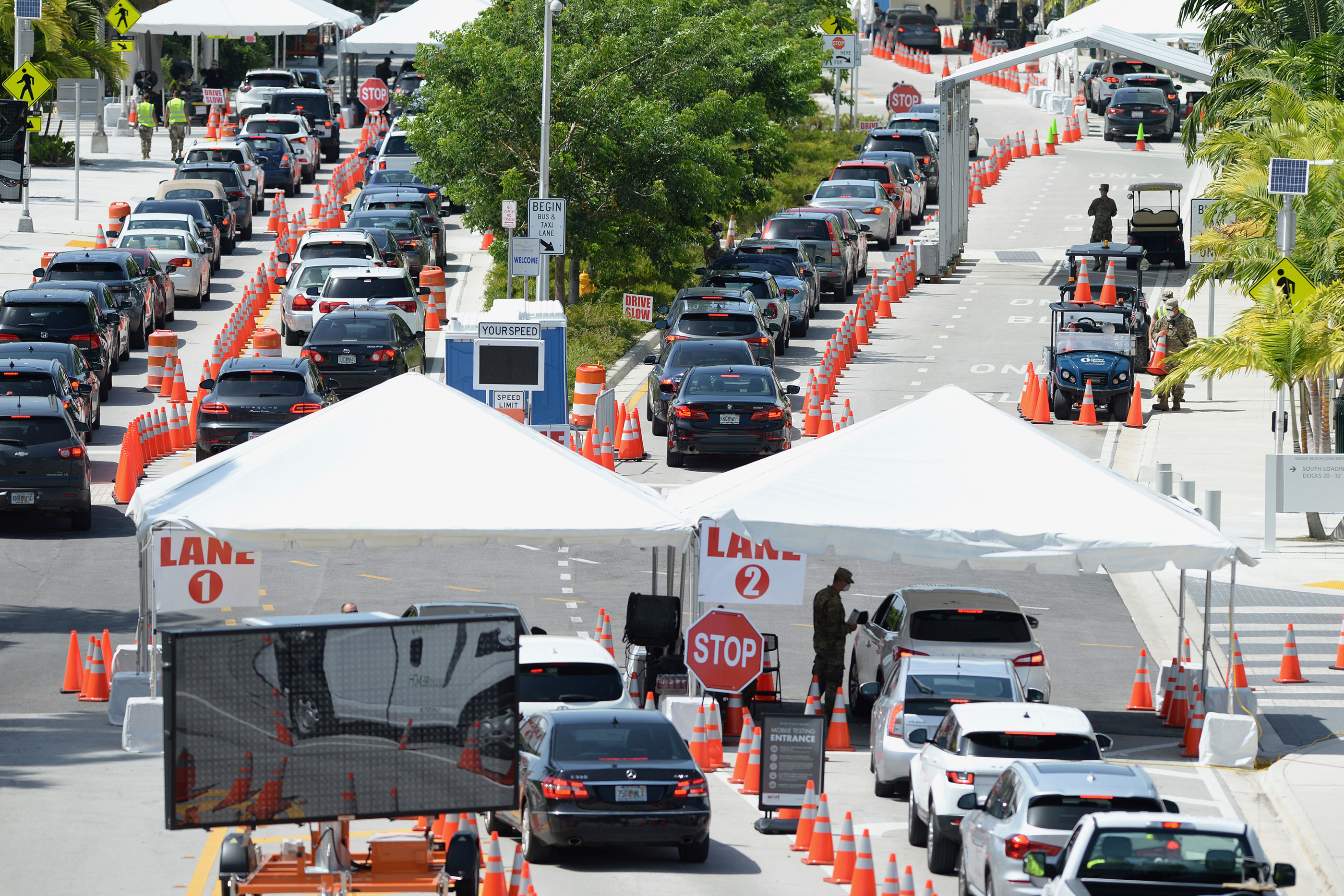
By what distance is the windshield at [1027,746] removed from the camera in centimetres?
1523

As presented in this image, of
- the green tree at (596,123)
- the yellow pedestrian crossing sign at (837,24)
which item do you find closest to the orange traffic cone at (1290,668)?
the green tree at (596,123)

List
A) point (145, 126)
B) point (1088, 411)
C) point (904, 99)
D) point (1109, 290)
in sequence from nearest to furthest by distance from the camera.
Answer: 1. point (1088, 411)
2. point (1109, 290)
3. point (145, 126)
4. point (904, 99)

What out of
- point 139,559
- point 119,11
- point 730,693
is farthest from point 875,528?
point 119,11

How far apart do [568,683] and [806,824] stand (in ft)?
8.35

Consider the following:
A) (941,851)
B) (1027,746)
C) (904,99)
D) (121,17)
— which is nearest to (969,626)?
(1027,746)

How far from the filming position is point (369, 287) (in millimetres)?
38031

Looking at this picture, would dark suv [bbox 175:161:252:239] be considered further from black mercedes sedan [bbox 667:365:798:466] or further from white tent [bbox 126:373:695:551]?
white tent [bbox 126:373:695:551]

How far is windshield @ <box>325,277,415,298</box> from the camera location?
38.0m

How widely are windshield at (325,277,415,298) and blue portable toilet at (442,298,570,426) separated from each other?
9.95m

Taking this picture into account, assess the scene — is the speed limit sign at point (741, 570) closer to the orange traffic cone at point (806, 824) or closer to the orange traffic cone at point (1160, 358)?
the orange traffic cone at point (806, 824)

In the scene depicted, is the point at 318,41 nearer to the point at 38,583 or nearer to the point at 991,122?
the point at 991,122

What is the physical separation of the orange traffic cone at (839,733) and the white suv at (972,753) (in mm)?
3205

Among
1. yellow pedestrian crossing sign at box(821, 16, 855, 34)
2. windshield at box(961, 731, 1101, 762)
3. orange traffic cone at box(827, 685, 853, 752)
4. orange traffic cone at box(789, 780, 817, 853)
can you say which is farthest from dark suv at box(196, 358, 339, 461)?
yellow pedestrian crossing sign at box(821, 16, 855, 34)

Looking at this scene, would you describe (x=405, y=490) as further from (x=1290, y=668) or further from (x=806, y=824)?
(x=1290, y=668)
